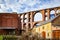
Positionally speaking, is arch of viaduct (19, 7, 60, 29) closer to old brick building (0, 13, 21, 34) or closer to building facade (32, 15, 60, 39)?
building facade (32, 15, 60, 39)

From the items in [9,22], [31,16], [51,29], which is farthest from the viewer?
[31,16]

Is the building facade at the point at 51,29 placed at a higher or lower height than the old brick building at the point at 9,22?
lower

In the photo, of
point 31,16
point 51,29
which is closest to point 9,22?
point 51,29

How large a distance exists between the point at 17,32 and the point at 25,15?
16.1 meters

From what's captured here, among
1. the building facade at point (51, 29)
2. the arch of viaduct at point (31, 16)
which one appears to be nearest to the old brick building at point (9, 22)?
the building facade at point (51, 29)

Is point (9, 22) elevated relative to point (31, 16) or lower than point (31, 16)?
elevated

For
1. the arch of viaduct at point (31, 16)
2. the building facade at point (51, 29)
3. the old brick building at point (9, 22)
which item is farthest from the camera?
the arch of viaduct at point (31, 16)

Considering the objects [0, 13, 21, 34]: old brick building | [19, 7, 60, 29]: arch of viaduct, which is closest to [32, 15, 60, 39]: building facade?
[0, 13, 21, 34]: old brick building

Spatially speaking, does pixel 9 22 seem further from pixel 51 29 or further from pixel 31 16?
pixel 31 16

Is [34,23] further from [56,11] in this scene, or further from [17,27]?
[17,27]

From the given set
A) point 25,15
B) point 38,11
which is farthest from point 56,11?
point 25,15

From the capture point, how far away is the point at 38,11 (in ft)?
114

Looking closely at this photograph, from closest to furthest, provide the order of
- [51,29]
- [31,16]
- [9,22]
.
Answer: [9,22], [51,29], [31,16]

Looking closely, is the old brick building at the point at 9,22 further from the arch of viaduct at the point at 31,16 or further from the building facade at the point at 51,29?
the arch of viaduct at the point at 31,16
